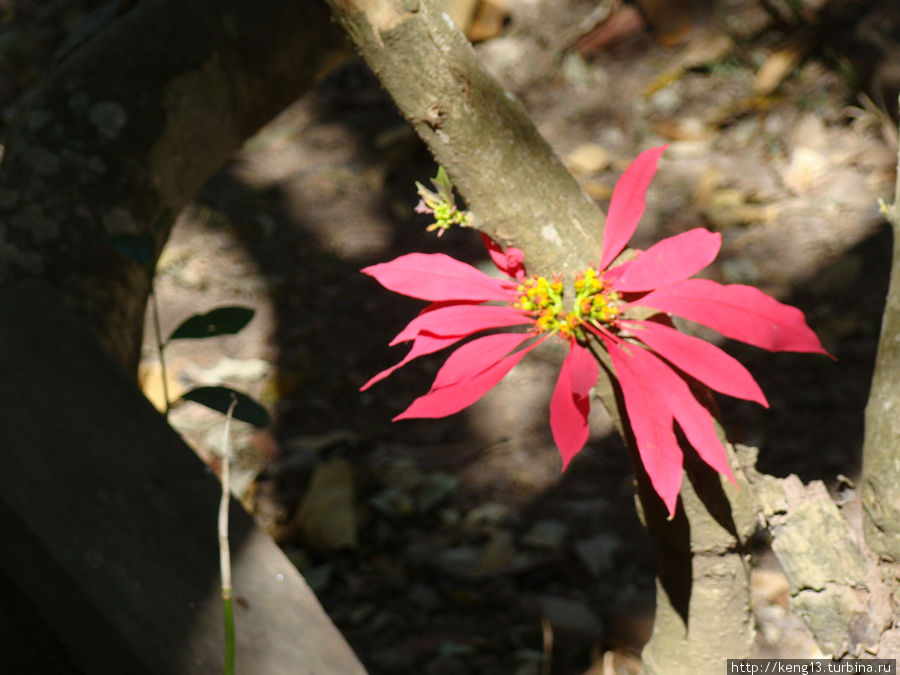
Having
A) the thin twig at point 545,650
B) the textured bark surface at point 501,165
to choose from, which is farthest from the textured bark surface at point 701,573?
the thin twig at point 545,650

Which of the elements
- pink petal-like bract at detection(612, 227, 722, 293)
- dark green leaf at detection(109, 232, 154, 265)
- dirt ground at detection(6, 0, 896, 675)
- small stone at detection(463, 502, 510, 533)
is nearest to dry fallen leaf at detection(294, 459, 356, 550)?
dirt ground at detection(6, 0, 896, 675)

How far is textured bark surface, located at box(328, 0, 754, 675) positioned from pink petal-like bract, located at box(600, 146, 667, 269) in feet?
0.13

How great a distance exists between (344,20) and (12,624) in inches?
28.8

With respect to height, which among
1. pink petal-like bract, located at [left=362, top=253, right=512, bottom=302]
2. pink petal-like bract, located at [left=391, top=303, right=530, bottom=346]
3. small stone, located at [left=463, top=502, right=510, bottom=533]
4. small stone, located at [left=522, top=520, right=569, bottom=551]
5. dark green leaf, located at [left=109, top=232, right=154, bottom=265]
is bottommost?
small stone, located at [left=522, top=520, right=569, bottom=551]

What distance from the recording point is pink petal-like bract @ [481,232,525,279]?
0.62 m

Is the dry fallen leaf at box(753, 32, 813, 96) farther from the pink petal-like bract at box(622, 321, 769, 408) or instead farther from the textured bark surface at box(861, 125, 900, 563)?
the pink petal-like bract at box(622, 321, 769, 408)

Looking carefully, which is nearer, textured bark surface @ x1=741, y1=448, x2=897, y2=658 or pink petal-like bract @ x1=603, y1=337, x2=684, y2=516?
pink petal-like bract @ x1=603, y1=337, x2=684, y2=516

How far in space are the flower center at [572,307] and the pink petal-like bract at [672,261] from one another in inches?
0.6

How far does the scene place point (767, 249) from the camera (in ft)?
5.89

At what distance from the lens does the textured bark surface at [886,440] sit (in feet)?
2.15

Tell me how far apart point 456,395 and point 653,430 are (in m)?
0.11

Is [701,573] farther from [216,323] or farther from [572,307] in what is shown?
[216,323]

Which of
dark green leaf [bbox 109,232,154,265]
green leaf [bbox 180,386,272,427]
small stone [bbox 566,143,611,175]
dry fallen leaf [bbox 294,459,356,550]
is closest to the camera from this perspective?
dark green leaf [bbox 109,232,154,265]

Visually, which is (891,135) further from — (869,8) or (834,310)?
(834,310)
